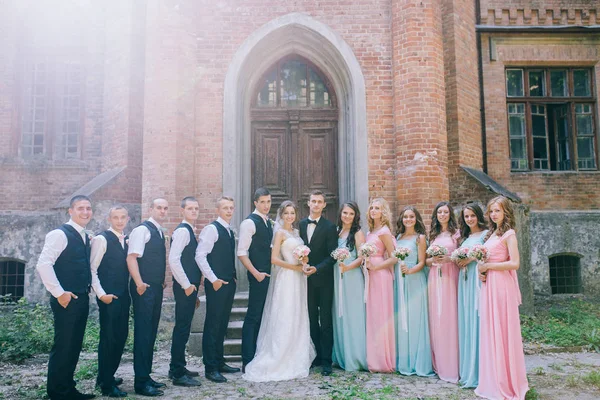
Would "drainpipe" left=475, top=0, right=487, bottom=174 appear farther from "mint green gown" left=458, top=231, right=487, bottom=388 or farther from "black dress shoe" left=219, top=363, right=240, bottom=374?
"black dress shoe" left=219, top=363, right=240, bottom=374

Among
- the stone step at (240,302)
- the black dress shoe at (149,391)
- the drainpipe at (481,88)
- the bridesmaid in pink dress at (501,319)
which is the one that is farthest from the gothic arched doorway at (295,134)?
the black dress shoe at (149,391)

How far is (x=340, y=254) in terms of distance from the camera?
4965mm

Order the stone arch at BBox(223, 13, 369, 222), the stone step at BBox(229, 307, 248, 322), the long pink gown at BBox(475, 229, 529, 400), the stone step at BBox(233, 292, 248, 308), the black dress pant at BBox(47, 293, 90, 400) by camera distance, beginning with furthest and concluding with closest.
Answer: the stone arch at BBox(223, 13, 369, 222) → the stone step at BBox(233, 292, 248, 308) → the stone step at BBox(229, 307, 248, 322) → the long pink gown at BBox(475, 229, 529, 400) → the black dress pant at BBox(47, 293, 90, 400)

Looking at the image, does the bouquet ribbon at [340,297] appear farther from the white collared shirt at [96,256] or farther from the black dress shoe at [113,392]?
the white collared shirt at [96,256]

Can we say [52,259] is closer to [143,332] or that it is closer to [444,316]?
[143,332]

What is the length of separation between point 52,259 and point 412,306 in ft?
12.3

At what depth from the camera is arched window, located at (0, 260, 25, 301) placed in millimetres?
8953

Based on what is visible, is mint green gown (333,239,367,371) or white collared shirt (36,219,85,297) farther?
mint green gown (333,239,367,371)

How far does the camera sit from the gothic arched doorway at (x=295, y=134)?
26.7ft

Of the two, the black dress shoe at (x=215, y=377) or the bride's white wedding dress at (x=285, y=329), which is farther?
the bride's white wedding dress at (x=285, y=329)

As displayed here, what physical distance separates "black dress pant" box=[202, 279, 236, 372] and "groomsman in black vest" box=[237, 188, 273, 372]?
0.91 feet

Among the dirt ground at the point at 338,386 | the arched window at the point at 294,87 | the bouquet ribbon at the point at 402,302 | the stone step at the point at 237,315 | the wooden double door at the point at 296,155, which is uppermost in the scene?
the arched window at the point at 294,87

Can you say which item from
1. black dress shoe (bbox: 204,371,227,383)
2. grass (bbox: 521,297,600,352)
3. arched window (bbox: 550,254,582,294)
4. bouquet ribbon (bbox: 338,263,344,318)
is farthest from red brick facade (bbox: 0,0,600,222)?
black dress shoe (bbox: 204,371,227,383)

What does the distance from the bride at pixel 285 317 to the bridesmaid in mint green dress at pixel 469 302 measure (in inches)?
66.1
